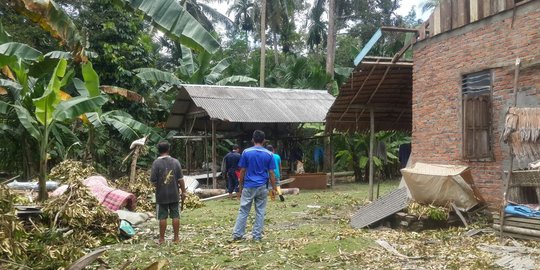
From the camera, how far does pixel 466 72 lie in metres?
10.2

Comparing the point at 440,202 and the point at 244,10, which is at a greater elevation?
the point at 244,10

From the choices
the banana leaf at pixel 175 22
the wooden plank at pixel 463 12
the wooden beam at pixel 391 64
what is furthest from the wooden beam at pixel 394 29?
the banana leaf at pixel 175 22

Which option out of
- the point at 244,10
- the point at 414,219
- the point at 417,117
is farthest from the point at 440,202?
the point at 244,10

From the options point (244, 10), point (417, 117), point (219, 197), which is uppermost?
point (244, 10)

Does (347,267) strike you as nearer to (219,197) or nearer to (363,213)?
(363,213)

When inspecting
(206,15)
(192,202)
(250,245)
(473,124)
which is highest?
(206,15)

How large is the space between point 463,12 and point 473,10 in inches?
10.6

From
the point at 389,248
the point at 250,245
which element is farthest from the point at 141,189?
the point at 389,248

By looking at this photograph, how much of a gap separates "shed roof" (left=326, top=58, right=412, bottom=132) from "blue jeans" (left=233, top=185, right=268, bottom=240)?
16.0 feet

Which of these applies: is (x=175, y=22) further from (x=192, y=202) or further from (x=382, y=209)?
(x=192, y=202)

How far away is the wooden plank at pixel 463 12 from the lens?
10.2 meters

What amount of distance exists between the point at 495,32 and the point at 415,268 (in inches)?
206

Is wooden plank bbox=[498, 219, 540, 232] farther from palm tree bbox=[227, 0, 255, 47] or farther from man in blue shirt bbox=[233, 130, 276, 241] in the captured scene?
palm tree bbox=[227, 0, 255, 47]

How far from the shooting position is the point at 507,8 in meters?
9.30
